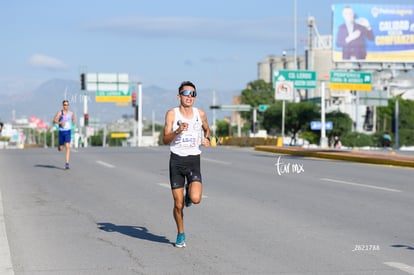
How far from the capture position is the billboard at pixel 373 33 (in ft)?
199

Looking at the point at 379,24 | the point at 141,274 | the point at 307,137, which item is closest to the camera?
the point at 141,274

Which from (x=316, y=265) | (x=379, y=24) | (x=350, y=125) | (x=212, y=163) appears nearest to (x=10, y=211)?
(x=316, y=265)

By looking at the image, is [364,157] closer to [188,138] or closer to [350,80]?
[188,138]

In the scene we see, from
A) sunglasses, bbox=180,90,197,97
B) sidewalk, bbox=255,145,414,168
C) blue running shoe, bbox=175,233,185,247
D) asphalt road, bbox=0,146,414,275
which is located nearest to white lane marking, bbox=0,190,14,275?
asphalt road, bbox=0,146,414,275

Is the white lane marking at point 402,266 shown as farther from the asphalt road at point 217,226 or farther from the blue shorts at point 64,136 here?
the blue shorts at point 64,136

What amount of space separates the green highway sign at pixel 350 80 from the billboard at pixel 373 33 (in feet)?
3.70

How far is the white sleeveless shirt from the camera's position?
878 cm

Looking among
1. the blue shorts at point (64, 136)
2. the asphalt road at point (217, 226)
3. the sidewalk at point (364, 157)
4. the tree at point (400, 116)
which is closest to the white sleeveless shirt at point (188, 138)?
the asphalt road at point (217, 226)

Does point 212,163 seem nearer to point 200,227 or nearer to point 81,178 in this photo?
point 81,178

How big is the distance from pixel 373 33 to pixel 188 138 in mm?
54339

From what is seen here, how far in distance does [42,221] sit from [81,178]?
8.24m

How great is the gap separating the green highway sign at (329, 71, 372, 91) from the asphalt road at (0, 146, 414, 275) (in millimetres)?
41893

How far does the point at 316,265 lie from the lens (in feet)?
25.4

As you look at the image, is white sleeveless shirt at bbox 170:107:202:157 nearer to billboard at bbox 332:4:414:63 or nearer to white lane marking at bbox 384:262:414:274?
white lane marking at bbox 384:262:414:274
